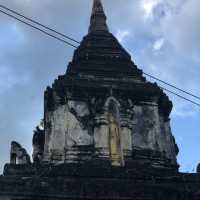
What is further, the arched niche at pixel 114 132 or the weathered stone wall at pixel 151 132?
the weathered stone wall at pixel 151 132

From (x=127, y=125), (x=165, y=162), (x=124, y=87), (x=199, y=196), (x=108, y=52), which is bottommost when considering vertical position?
(x=199, y=196)

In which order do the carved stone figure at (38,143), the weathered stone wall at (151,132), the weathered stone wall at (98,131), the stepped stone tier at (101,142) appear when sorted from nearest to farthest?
1. the stepped stone tier at (101,142)
2. the weathered stone wall at (98,131)
3. the weathered stone wall at (151,132)
4. the carved stone figure at (38,143)

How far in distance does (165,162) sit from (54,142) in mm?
3335

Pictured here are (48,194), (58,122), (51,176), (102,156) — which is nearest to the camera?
(48,194)

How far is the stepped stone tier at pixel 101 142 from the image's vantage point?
12.9 meters

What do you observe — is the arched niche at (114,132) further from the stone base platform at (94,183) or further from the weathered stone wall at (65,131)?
the stone base platform at (94,183)

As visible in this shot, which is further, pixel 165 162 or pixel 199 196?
pixel 165 162

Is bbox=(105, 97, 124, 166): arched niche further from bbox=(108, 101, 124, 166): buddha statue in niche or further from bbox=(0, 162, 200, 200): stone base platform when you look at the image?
bbox=(0, 162, 200, 200): stone base platform

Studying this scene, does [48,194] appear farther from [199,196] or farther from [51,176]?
[199,196]

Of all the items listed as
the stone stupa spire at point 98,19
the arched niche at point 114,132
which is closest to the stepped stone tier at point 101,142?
the arched niche at point 114,132

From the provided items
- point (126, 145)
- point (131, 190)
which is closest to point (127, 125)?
point (126, 145)

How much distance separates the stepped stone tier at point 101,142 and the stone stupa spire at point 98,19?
1784 mm

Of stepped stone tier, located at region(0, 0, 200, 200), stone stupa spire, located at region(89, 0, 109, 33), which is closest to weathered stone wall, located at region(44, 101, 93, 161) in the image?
stepped stone tier, located at region(0, 0, 200, 200)

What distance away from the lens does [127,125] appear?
15805 mm
